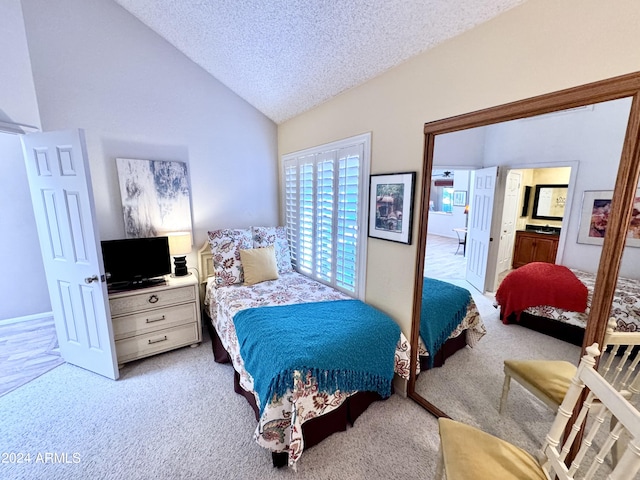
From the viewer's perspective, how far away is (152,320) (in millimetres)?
2551

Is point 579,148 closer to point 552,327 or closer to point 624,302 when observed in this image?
point 624,302

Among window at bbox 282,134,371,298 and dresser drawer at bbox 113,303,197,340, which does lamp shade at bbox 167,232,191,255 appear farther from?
window at bbox 282,134,371,298

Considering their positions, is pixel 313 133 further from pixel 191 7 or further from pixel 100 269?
pixel 100 269

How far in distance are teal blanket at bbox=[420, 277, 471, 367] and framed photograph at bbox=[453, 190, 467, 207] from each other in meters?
0.64

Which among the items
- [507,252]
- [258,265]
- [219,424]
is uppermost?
[507,252]

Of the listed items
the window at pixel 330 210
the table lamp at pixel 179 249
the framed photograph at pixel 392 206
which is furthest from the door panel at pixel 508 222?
the table lamp at pixel 179 249

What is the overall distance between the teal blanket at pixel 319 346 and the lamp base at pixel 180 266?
112cm

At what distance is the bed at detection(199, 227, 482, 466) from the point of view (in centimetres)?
153

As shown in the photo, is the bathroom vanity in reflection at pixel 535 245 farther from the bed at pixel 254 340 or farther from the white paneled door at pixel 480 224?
the bed at pixel 254 340

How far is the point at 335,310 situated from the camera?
2.17m

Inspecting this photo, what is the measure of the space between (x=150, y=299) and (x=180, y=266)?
46cm

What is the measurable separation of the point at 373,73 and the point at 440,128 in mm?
773

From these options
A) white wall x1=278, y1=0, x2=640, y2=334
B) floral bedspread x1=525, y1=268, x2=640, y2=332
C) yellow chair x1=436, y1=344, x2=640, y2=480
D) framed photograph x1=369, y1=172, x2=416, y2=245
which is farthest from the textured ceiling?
yellow chair x1=436, y1=344, x2=640, y2=480

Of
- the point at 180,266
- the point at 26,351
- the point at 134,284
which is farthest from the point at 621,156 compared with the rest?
the point at 26,351
